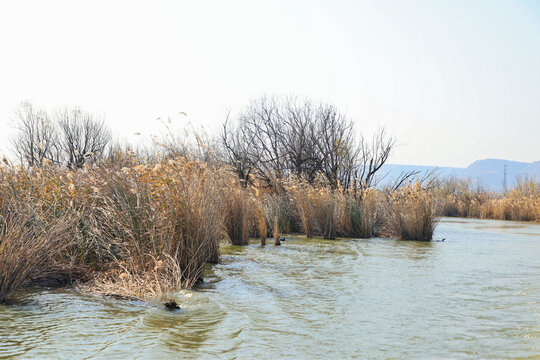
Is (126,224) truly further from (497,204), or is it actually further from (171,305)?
(497,204)

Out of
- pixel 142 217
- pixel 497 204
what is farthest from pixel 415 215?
pixel 497 204

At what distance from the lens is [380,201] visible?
14945mm

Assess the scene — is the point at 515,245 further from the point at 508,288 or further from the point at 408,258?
the point at 508,288

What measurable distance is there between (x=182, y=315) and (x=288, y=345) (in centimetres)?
122

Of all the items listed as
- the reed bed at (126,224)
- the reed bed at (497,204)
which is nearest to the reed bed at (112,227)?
the reed bed at (126,224)

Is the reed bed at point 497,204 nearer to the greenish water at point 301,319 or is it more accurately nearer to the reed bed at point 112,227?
the greenish water at point 301,319

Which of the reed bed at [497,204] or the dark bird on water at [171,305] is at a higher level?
the reed bed at [497,204]

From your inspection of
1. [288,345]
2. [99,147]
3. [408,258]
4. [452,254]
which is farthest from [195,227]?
[99,147]

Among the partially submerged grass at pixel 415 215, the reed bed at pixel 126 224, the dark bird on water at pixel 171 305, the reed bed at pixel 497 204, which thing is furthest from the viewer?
the reed bed at pixel 497 204

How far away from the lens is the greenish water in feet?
12.6

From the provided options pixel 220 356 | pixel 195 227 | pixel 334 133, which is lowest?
pixel 220 356

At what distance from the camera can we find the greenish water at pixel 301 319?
152 inches

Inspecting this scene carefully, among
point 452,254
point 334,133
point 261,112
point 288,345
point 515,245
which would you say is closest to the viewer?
point 288,345

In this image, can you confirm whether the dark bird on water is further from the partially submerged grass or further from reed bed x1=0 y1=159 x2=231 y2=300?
the partially submerged grass
